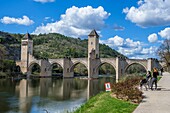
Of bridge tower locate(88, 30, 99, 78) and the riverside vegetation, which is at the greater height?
bridge tower locate(88, 30, 99, 78)

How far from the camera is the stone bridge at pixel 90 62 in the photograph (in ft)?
209

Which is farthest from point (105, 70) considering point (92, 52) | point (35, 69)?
point (92, 52)

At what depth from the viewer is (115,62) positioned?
2579 inches

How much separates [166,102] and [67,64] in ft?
207

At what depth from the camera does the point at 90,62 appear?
68250 millimetres

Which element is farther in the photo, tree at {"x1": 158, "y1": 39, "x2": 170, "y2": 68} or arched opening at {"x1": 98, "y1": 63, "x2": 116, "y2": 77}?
arched opening at {"x1": 98, "y1": 63, "x2": 116, "y2": 77}

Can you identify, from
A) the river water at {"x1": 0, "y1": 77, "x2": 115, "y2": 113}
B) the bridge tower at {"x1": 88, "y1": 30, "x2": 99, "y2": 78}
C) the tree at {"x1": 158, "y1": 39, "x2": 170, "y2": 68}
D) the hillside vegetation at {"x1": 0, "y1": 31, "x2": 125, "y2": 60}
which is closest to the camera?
the river water at {"x1": 0, "y1": 77, "x2": 115, "y2": 113}

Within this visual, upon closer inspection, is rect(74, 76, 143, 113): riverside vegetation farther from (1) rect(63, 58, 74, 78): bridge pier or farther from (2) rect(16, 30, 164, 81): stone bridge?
(1) rect(63, 58, 74, 78): bridge pier

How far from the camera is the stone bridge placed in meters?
63.8

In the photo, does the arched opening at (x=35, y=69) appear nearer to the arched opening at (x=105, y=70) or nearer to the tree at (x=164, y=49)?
the arched opening at (x=105, y=70)

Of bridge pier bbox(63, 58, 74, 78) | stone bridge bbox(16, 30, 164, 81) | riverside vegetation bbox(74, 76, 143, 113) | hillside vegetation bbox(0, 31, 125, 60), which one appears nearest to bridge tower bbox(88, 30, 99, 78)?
stone bridge bbox(16, 30, 164, 81)

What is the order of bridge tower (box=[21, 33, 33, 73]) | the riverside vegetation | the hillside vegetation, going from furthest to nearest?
the hillside vegetation, bridge tower (box=[21, 33, 33, 73]), the riverside vegetation

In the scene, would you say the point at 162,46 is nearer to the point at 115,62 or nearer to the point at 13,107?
the point at 115,62

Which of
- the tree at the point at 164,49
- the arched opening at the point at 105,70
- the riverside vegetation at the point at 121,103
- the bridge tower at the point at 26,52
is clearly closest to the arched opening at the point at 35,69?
the bridge tower at the point at 26,52
